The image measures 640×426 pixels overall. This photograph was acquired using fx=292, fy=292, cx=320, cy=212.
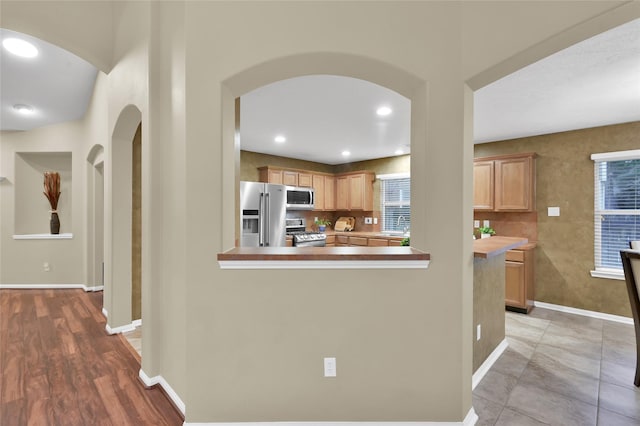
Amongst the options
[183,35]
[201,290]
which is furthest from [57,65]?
[201,290]

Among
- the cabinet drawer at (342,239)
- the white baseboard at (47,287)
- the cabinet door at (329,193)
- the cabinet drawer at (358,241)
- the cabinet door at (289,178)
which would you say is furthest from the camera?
the cabinet door at (329,193)

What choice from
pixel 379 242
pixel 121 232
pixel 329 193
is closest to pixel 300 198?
pixel 329 193

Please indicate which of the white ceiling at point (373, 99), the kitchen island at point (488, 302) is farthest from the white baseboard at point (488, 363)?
the white ceiling at point (373, 99)

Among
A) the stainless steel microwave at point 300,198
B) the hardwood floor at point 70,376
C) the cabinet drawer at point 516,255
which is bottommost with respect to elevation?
the hardwood floor at point 70,376

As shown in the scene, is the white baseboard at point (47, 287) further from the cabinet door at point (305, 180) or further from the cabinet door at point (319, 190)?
the cabinet door at point (319, 190)

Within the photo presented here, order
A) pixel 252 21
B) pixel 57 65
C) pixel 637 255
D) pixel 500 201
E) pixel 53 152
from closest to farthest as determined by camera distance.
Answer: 1. pixel 252 21
2. pixel 637 255
3. pixel 57 65
4. pixel 500 201
5. pixel 53 152

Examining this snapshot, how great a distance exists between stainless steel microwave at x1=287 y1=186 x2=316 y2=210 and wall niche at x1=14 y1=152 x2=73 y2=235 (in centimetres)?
378

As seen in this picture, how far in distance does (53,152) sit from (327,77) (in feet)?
16.5

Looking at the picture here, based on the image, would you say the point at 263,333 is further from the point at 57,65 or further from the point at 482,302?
the point at 57,65

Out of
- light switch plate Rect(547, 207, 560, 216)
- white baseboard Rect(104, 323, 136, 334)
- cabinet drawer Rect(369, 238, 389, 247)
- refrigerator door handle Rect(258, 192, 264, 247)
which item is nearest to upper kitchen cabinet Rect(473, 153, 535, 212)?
light switch plate Rect(547, 207, 560, 216)

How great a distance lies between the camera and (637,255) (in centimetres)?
204

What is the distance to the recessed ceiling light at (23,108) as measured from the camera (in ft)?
13.2

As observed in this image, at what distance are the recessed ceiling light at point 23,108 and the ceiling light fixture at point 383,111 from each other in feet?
15.7

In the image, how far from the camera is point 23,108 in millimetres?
4086
